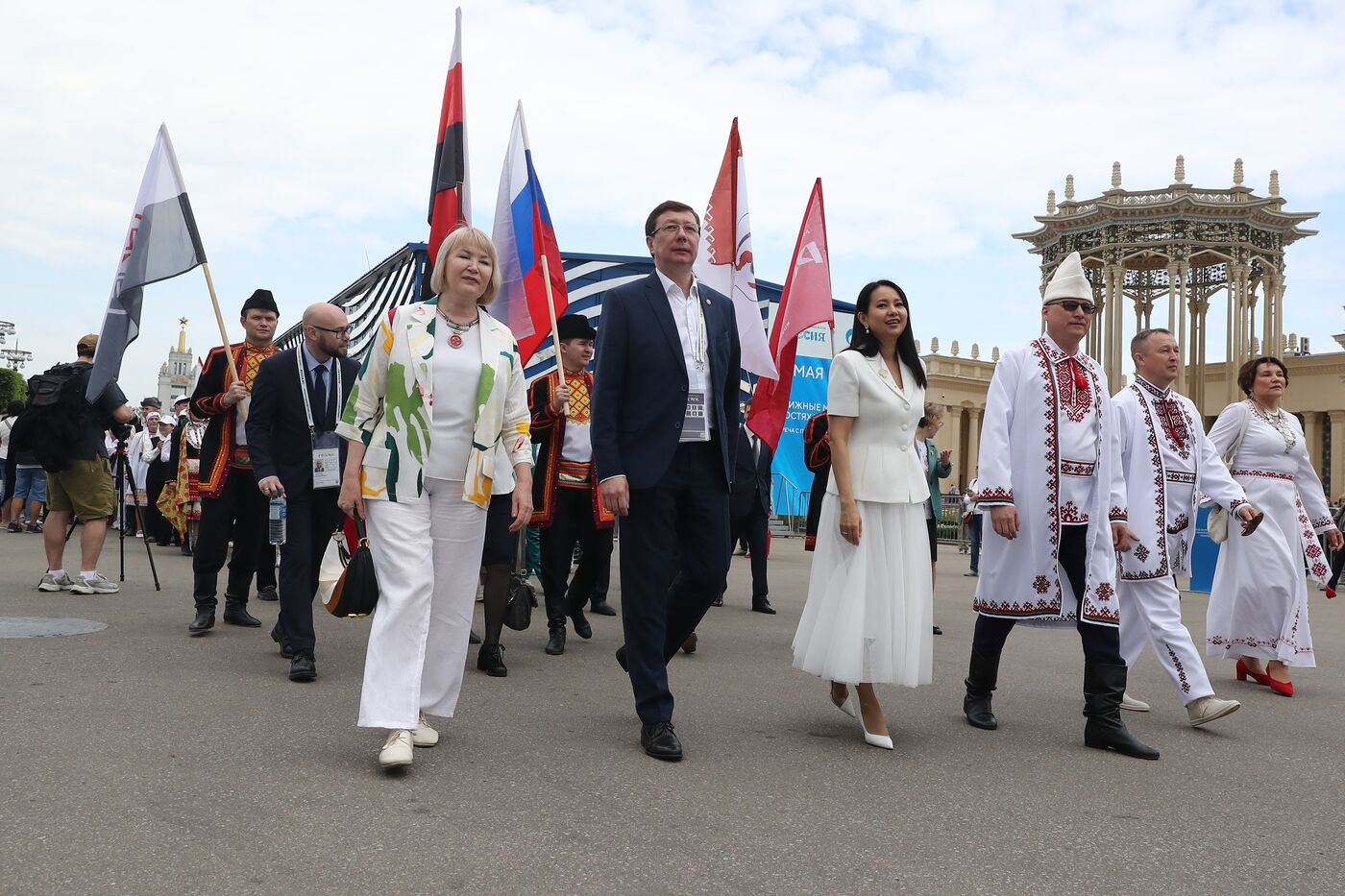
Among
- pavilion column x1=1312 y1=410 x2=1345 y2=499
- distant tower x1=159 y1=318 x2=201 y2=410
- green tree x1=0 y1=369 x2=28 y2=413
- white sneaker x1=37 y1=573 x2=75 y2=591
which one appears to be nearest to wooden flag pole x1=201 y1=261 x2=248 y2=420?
white sneaker x1=37 y1=573 x2=75 y2=591

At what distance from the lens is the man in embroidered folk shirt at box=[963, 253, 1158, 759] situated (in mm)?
4812

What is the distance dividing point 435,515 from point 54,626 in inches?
151

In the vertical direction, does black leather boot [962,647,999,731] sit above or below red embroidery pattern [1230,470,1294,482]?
below

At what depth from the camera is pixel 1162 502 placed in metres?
5.48

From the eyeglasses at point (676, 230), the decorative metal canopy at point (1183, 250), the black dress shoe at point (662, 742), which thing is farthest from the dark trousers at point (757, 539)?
the decorative metal canopy at point (1183, 250)

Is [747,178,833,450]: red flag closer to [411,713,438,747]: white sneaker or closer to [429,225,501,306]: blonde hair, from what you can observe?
[429,225,501,306]: blonde hair

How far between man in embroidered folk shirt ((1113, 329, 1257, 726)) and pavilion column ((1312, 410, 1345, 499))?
42.9 meters

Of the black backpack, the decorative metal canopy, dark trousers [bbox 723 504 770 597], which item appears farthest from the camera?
the decorative metal canopy

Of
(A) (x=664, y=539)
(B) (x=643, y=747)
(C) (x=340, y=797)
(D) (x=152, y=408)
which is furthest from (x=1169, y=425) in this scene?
(D) (x=152, y=408)

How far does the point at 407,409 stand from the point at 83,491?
5.59 meters

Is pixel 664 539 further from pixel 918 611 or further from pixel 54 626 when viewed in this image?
pixel 54 626

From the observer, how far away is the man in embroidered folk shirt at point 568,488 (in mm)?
7082

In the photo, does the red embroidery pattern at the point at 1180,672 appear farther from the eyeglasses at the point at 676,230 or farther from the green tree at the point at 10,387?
the green tree at the point at 10,387

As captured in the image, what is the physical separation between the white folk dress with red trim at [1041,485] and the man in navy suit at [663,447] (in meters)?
1.25
